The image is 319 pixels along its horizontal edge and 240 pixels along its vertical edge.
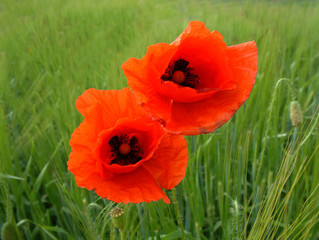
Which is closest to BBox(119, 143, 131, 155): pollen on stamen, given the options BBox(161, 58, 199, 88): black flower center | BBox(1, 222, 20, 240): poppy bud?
BBox(161, 58, 199, 88): black flower center

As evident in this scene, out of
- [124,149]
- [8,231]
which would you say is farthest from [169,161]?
[8,231]

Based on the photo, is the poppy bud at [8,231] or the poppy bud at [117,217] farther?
the poppy bud at [8,231]

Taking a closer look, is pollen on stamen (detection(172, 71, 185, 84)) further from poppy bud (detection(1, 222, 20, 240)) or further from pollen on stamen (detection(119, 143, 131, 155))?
poppy bud (detection(1, 222, 20, 240))

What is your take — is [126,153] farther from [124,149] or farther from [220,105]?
[220,105]

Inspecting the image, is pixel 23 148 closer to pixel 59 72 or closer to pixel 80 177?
pixel 59 72

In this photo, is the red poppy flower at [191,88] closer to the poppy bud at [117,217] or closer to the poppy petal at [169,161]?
the poppy petal at [169,161]

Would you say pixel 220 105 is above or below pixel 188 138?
above

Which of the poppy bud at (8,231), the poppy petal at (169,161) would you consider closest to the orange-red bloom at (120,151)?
the poppy petal at (169,161)

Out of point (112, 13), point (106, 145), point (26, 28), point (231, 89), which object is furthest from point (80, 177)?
point (112, 13)
